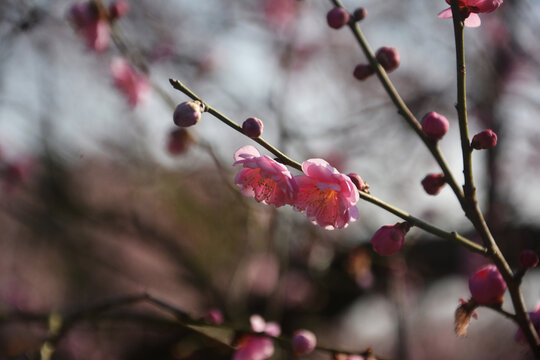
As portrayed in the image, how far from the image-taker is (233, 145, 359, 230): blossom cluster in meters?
0.83

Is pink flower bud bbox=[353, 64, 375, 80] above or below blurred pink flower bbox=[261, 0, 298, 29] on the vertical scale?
below

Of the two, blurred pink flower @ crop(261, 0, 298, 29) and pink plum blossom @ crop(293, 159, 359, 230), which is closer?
pink plum blossom @ crop(293, 159, 359, 230)

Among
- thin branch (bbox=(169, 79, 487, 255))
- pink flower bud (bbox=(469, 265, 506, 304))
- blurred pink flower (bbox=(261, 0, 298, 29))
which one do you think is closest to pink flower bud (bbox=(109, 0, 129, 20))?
thin branch (bbox=(169, 79, 487, 255))

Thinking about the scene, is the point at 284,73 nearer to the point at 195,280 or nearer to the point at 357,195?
the point at 195,280

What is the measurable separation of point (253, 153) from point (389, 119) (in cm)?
291

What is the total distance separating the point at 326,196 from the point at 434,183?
0.72 ft

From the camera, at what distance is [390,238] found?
85 centimetres

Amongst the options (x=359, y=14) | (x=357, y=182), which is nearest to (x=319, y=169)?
(x=357, y=182)

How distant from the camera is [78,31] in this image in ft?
6.23

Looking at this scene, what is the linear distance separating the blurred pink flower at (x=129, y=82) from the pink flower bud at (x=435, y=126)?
4.96 ft

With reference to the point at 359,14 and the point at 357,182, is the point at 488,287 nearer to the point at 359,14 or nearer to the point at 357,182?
the point at 357,182

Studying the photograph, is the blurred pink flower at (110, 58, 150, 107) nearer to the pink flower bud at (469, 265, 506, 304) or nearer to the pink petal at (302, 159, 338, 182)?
the pink petal at (302, 159, 338, 182)

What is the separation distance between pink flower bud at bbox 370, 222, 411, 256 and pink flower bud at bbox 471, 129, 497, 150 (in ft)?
0.62

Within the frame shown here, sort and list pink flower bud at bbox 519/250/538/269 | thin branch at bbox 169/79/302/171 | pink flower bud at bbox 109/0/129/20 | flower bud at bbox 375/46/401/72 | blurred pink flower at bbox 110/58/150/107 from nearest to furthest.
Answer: thin branch at bbox 169/79/302/171 < pink flower bud at bbox 519/250/538/269 < flower bud at bbox 375/46/401/72 < pink flower bud at bbox 109/0/129/20 < blurred pink flower at bbox 110/58/150/107
